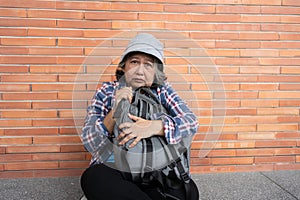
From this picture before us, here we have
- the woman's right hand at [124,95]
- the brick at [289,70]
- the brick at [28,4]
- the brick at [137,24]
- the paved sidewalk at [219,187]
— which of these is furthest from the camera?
the brick at [289,70]

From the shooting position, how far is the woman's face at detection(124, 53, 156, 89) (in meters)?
1.64

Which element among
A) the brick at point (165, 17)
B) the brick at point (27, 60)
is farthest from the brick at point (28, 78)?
the brick at point (165, 17)

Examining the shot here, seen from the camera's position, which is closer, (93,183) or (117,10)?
(93,183)

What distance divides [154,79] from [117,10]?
1.02 meters

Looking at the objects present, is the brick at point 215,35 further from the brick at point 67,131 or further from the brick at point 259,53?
the brick at point 67,131

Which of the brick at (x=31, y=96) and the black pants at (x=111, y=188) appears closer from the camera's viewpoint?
the black pants at (x=111, y=188)

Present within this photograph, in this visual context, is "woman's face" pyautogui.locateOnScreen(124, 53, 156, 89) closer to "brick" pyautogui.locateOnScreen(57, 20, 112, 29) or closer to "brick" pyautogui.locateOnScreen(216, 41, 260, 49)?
"brick" pyautogui.locateOnScreen(57, 20, 112, 29)

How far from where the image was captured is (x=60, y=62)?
8.37ft

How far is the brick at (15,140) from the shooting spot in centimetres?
256

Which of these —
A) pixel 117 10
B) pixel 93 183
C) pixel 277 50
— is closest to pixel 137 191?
pixel 93 183

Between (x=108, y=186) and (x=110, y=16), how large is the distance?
1442mm

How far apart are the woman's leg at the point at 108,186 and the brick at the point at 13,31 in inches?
53.7

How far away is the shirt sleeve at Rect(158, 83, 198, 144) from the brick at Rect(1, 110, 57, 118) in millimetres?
1140

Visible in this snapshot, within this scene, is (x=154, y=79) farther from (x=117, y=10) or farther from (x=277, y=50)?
(x=277, y=50)
